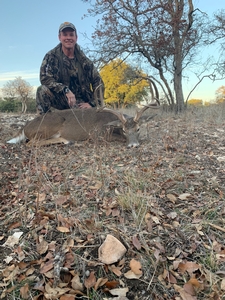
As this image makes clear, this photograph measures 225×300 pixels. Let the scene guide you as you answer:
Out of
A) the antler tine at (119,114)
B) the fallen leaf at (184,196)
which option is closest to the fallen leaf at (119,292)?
the fallen leaf at (184,196)

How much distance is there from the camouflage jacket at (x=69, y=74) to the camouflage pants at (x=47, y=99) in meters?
0.12

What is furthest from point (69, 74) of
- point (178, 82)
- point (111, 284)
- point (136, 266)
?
point (178, 82)

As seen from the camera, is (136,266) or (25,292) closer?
(25,292)

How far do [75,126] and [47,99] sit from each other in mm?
1068

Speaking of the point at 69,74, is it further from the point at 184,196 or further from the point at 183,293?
the point at 183,293

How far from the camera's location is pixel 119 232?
2.41 meters

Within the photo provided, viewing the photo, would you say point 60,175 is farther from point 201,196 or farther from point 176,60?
point 176,60

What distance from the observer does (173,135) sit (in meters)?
5.82

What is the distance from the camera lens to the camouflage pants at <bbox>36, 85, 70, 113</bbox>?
21.9 ft

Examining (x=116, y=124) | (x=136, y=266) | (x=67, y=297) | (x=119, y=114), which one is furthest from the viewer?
(x=116, y=124)

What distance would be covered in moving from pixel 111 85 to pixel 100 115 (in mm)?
27688

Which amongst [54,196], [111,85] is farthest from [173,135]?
[111,85]

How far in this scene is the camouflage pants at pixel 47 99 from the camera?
21.9 feet

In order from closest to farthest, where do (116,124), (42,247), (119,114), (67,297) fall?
(67,297) → (42,247) → (119,114) → (116,124)
